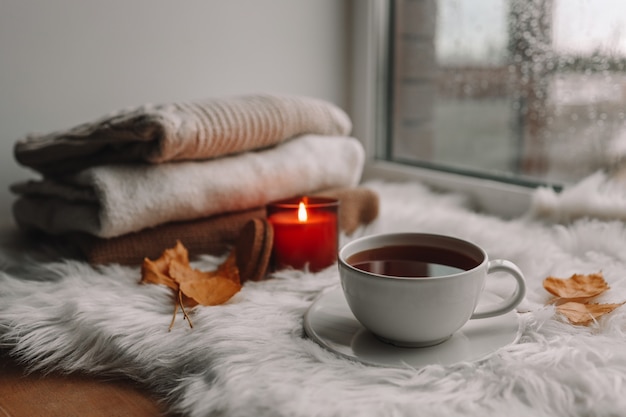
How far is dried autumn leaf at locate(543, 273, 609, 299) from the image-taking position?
58cm

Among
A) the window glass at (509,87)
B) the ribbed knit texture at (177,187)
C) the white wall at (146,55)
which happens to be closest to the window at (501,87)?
the window glass at (509,87)

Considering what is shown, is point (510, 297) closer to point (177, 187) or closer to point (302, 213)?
point (302, 213)

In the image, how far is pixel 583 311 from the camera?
21.3 inches

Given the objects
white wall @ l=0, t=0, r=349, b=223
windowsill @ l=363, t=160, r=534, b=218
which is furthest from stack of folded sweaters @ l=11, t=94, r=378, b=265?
windowsill @ l=363, t=160, r=534, b=218

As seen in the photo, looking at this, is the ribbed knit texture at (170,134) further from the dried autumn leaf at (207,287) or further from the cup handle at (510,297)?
the cup handle at (510,297)

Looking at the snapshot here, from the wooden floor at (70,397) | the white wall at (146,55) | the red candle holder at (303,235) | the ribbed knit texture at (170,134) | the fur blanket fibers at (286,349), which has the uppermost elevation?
the white wall at (146,55)

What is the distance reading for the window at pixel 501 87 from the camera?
34.9 inches

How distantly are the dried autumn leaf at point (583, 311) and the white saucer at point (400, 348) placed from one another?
0.05 meters

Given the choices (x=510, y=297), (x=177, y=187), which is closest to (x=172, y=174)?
(x=177, y=187)

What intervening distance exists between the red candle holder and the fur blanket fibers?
0.03m

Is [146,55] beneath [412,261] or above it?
above

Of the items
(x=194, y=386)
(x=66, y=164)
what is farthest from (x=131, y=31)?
(x=194, y=386)

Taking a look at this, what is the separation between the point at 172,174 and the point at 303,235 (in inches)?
6.8

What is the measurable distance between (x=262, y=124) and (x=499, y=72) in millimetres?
466
